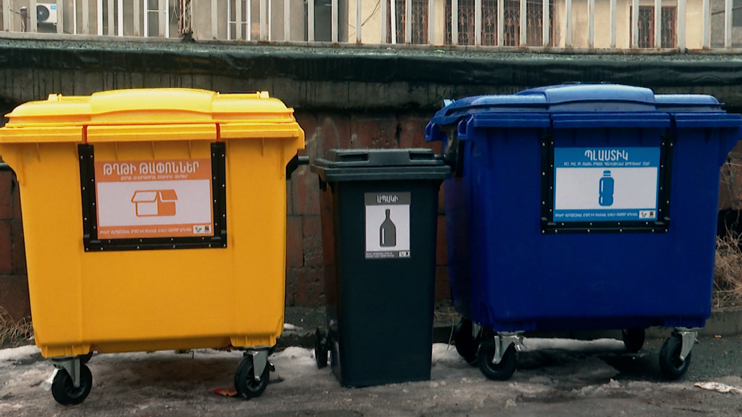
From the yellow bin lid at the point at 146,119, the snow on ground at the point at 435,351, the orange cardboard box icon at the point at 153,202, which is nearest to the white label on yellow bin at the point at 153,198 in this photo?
the orange cardboard box icon at the point at 153,202

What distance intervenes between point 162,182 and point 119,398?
1.08 m

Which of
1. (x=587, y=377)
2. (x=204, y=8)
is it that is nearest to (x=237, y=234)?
(x=587, y=377)

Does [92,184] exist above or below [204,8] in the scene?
below

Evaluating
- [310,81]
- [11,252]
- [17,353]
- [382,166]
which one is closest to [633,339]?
[382,166]

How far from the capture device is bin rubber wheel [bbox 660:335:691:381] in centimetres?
464

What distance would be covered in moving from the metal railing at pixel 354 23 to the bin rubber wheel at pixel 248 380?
8.34 feet

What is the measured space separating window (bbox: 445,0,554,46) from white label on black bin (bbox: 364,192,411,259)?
2.21m

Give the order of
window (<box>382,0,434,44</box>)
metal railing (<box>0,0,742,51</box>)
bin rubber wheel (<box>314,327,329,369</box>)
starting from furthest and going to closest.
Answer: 1. window (<box>382,0,434,44</box>)
2. metal railing (<box>0,0,742,51</box>)
3. bin rubber wheel (<box>314,327,329,369</box>)

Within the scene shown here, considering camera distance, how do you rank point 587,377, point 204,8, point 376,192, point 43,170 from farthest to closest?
point 204,8 → point 587,377 → point 376,192 → point 43,170

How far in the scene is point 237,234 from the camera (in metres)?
4.20

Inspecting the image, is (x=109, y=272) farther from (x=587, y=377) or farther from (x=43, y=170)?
(x=587, y=377)

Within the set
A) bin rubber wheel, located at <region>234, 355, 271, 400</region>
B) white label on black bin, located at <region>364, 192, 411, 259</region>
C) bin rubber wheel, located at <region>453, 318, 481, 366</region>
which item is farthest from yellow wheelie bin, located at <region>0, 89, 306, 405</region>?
bin rubber wheel, located at <region>453, 318, 481, 366</region>

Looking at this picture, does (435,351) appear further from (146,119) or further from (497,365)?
(146,119)

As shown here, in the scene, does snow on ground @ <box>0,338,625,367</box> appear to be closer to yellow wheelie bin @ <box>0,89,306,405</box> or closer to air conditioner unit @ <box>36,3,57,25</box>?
yellow wheelie bin @ <box>0,89,306,405</box>
